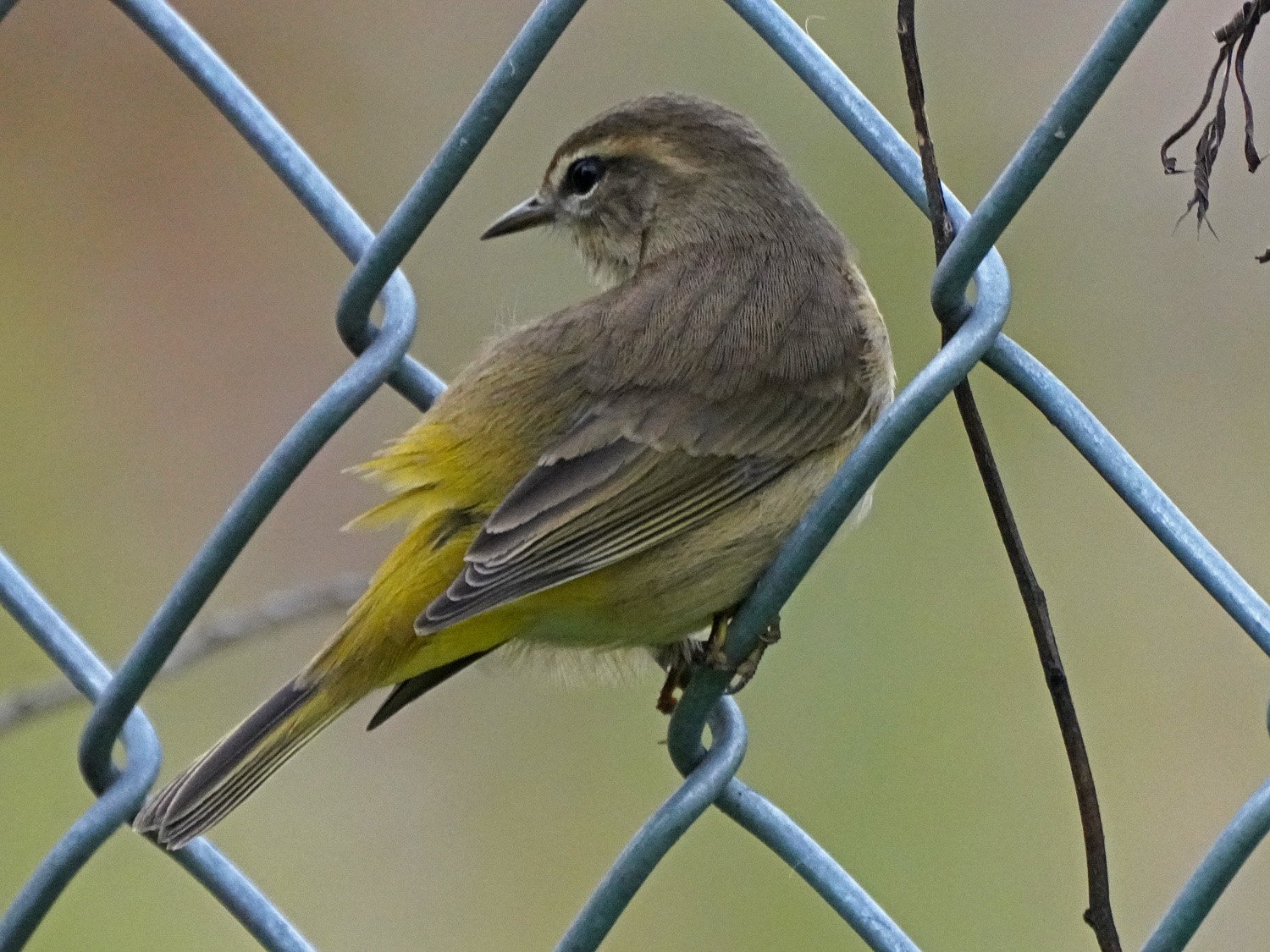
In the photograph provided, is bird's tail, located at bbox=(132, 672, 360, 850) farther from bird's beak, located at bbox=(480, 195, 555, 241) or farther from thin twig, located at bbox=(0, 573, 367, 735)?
bird's beak, located at bbox=(480, 195, 555, 241)

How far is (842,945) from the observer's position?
4.12 meters

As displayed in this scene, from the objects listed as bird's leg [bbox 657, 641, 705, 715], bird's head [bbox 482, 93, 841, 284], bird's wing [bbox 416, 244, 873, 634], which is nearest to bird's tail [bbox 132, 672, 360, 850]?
bird's wing [bbox 416, 244, 873, 634]

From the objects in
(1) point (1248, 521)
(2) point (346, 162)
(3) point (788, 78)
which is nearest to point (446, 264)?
(2) point (346, 162)

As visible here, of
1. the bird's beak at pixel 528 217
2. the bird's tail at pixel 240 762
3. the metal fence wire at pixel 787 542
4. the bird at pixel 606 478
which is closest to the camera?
the metal fence wire at pixel 787 542

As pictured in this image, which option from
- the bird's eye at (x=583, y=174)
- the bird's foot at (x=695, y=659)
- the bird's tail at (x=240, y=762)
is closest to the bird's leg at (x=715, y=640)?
the bird's foot at (x=695, y=659)

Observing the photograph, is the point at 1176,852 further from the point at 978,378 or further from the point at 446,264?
the point at 446,264

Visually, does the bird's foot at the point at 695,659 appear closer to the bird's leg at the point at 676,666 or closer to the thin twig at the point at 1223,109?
the bird's leg at the point at 676,666

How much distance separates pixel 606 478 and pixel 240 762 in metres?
0.65

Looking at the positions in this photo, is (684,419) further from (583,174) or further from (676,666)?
(583,174)

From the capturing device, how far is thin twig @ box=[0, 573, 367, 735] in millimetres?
2227

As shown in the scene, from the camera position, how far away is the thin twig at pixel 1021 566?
→ 157cm

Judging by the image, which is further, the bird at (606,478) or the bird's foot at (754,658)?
the bird at (606,478)

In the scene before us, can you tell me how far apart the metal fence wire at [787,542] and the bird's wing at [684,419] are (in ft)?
0.81

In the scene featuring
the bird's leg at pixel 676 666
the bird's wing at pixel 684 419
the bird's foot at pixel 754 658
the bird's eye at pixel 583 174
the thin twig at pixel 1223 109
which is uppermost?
the bird's eye at pixel 583 174
